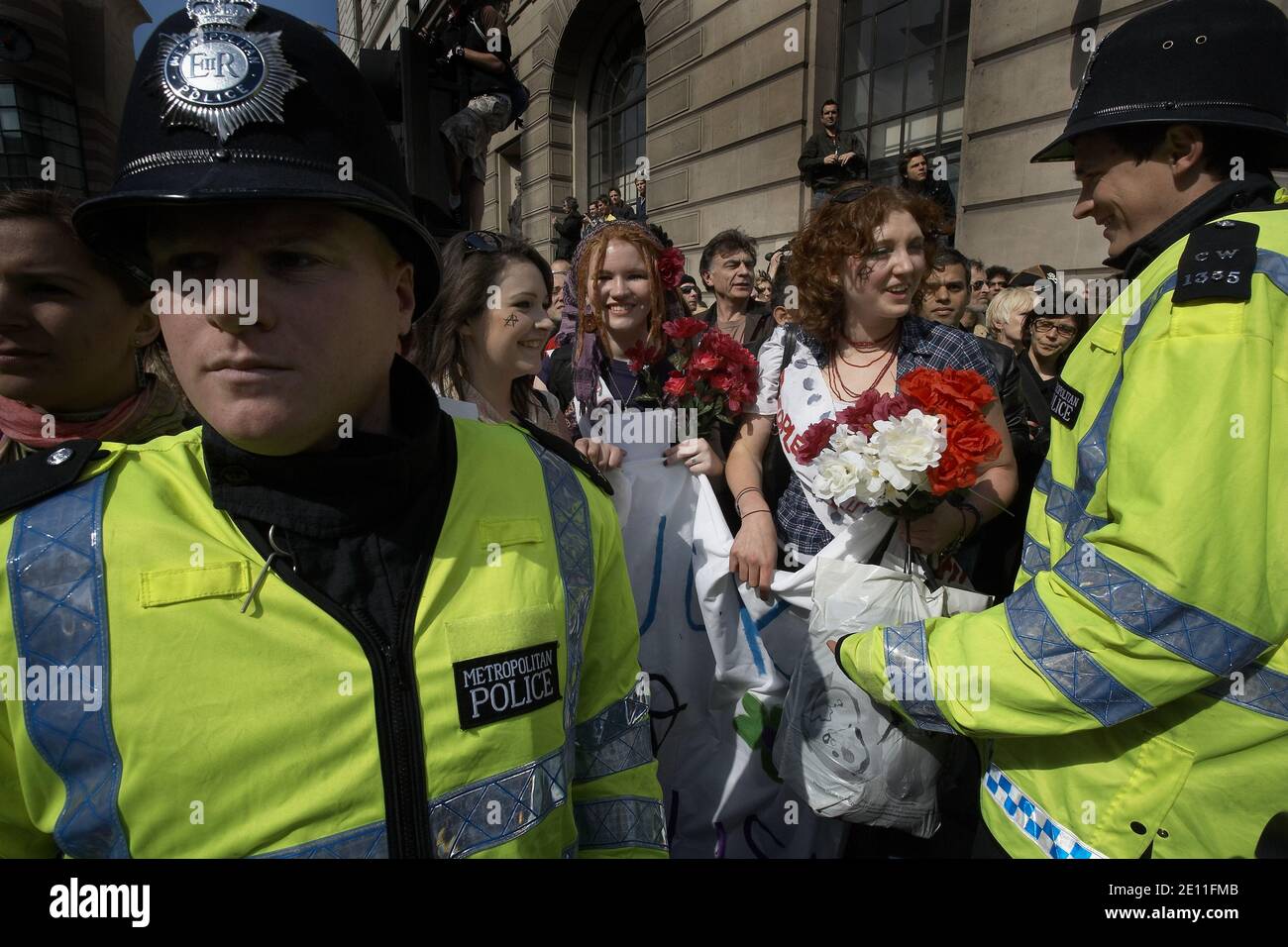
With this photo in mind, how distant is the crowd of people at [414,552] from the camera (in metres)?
0.89

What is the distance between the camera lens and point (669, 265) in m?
3.03

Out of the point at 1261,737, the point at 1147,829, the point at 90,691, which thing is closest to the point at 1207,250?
the point at 1261,737

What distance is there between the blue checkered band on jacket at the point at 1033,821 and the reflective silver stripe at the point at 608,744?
88 cm

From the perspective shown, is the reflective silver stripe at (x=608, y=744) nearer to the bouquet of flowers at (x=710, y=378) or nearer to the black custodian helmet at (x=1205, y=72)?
the bouquet of flowers at (x=710, y=378)

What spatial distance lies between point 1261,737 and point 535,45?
728 inches

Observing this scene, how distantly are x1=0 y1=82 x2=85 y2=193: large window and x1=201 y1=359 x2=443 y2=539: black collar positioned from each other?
2.03 metres

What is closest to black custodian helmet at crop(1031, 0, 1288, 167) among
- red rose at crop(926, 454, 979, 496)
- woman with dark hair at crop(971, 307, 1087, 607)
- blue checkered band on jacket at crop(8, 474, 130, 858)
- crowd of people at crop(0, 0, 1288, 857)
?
crowd of people at crop(0, 0, 1288, 857)

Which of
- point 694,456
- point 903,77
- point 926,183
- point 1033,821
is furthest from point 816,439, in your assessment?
point 903,77

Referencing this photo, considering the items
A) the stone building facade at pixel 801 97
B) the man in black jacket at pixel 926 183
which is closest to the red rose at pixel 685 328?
the stone building facade at pixel 801 97

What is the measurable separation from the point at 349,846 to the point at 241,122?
0.99 m

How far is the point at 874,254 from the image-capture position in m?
2.56

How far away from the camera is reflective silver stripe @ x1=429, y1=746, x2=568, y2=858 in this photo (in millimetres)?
1002

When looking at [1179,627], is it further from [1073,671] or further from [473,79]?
[473,79]

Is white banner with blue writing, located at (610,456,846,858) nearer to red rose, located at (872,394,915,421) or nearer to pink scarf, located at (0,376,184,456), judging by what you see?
red rose, located at (872,394,915,421)
